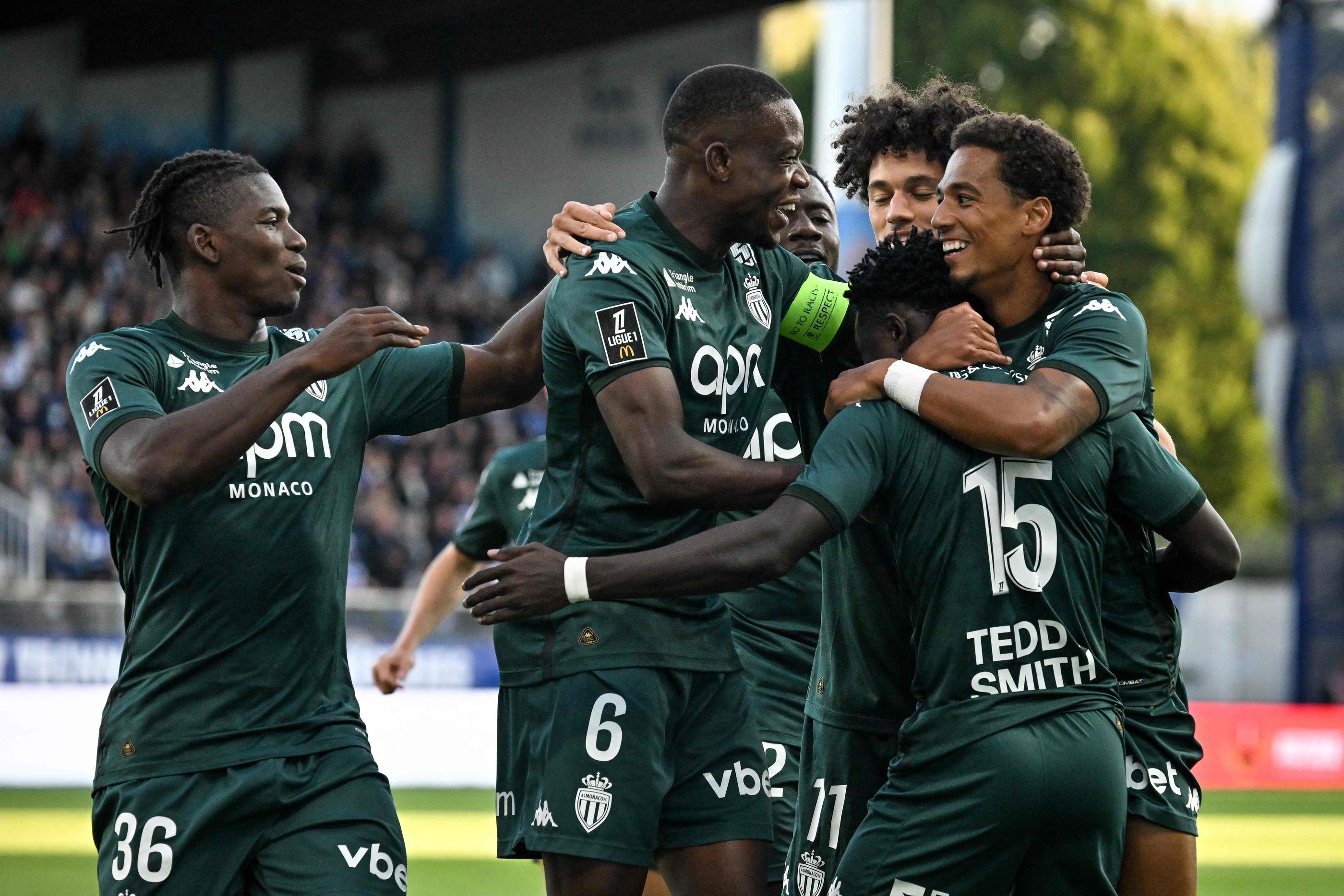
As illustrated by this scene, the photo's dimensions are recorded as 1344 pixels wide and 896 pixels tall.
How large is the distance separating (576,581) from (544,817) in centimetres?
70

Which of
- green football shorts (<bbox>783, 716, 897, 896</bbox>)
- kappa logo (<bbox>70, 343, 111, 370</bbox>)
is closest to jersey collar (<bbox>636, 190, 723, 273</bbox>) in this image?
green football shorts (<bbox>783, 716, 897, 896</bbox>)

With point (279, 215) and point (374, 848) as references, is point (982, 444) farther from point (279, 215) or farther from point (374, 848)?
point (279, 215)

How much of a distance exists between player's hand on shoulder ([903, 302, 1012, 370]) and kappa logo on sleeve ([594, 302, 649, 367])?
2.23ft

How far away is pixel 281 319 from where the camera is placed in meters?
22.6

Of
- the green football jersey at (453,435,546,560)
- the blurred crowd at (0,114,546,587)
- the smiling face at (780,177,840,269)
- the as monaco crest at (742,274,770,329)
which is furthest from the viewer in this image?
the blurred crowd at (0,114,546,587)

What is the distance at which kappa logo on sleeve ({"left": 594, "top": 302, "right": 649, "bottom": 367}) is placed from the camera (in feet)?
14.1

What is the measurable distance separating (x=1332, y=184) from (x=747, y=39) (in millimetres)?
12240

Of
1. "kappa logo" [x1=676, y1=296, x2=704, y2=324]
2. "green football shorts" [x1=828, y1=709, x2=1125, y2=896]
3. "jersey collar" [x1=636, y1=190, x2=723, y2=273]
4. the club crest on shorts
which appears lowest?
the club crest on shorts

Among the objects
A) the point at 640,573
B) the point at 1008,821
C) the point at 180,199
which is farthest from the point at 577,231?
the point at 1008,821

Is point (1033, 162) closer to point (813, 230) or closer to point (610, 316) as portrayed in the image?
point (610, 316)

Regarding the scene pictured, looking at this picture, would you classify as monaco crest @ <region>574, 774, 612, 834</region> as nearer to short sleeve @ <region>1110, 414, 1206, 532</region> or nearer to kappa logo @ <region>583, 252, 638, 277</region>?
kappa logo @ <region>583, 252, 638, 277</region>

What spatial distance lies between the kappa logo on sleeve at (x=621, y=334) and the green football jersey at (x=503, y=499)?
2833 mm

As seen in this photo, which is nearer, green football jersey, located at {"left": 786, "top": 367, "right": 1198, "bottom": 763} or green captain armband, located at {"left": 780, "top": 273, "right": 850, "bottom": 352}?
green football jersey, located at {"left": 786, "top": 367, "right": 1198, "bottom": 763}

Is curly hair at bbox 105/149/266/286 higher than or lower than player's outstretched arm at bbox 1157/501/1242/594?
higher
